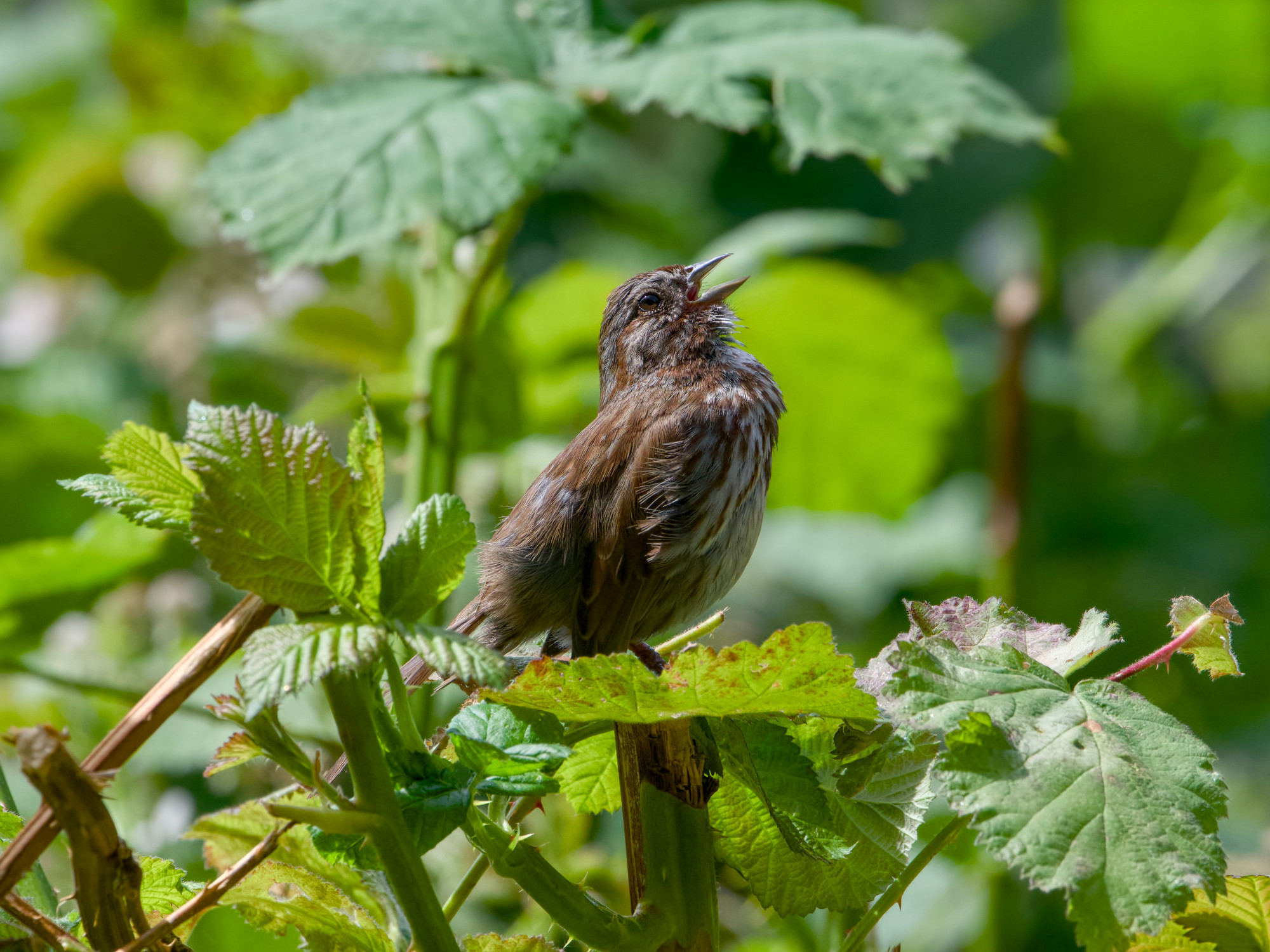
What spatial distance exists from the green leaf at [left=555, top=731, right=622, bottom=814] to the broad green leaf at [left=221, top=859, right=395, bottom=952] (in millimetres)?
233

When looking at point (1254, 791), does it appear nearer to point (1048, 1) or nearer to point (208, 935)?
point (1048, 1)

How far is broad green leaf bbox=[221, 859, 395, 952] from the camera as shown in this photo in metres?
0.85

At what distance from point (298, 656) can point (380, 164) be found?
120 centimetres

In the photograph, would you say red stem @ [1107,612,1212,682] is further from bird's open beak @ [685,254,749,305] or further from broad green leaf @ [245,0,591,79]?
broad green leaf @ [245,0,591,79]

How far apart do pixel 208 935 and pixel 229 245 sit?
7.72 feet

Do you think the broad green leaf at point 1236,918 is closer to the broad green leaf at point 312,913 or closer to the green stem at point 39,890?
the broad green leaf at point 312,913

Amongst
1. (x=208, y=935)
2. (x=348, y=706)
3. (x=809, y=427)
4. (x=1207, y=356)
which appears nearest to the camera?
(x=348, y=706)

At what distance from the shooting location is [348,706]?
2.48 ft

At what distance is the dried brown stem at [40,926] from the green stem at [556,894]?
0.24 metres

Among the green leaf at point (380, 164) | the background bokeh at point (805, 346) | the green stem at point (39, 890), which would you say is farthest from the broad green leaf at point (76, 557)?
the green stem at point (39, 890)

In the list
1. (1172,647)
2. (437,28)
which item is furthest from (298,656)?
(437,28)

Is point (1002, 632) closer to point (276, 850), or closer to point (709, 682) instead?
point (709, 682)

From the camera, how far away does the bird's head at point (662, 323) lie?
2.08 metres

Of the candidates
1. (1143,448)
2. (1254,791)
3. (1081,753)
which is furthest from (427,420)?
(1143,448)
